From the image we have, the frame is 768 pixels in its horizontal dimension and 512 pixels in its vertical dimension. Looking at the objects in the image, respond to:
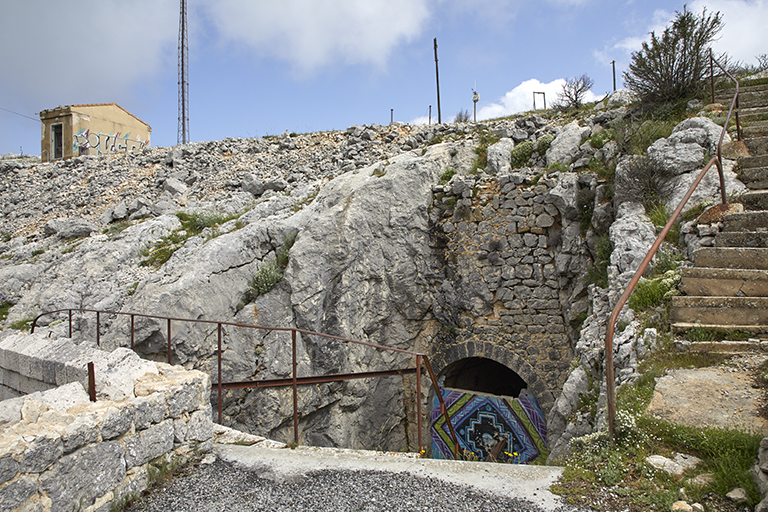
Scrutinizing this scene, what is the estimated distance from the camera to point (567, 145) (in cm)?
998

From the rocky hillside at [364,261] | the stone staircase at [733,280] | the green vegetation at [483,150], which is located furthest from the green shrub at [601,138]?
the stone staircase at [733,280]

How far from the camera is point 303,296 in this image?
8992 mm

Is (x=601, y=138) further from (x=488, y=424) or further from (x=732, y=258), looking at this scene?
(x=488, y=424)

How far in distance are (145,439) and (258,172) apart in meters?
10.8

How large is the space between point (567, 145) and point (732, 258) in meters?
5.76

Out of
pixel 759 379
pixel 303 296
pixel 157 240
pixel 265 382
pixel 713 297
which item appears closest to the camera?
pixel 759 379

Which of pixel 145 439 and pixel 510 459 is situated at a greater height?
pixel 145 439

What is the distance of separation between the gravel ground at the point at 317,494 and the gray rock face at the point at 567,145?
27.7 ft

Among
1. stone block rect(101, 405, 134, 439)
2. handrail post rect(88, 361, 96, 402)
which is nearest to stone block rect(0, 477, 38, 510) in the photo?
stone block rect(101, 405, 134, 439)

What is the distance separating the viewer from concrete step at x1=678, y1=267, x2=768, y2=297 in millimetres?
4520

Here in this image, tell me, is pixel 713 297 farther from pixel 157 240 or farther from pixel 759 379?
pixel 157 240

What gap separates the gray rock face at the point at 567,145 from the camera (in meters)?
9.82

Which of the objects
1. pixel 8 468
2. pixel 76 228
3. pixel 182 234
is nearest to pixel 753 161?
pixel 8 468

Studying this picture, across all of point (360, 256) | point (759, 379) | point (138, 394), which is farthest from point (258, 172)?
point (759, 379)
